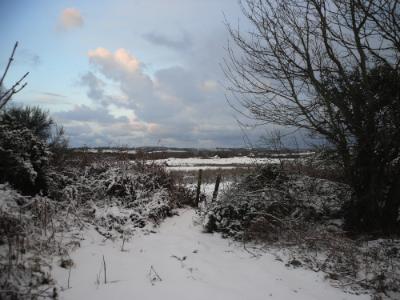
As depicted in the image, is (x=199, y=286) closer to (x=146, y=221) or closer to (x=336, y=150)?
(x=146, y=221)

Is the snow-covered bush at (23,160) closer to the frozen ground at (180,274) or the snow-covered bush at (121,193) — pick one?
the snow-covered bush at (121,193)

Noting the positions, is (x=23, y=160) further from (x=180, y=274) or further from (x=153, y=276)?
(x=180, y=274)

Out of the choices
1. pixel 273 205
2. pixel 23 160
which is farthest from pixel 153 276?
pixel 273 205

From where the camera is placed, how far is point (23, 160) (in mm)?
6641

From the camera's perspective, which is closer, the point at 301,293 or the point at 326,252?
the point at 301,293

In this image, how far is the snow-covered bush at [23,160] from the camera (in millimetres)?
6483

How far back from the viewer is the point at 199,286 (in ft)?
15.2

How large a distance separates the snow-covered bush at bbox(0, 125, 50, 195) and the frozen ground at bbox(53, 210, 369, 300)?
179 centimetres

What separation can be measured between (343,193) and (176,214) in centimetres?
500

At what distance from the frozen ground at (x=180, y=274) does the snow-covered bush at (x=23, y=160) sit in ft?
5.88

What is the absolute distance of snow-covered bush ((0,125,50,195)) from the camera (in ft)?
21.3

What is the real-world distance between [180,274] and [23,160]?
166 inches

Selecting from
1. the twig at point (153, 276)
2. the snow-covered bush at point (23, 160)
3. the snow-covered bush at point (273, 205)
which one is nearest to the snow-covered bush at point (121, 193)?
the snow-covered bush at point (23, 160)

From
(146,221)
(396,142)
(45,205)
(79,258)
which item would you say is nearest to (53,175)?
(45,205)
